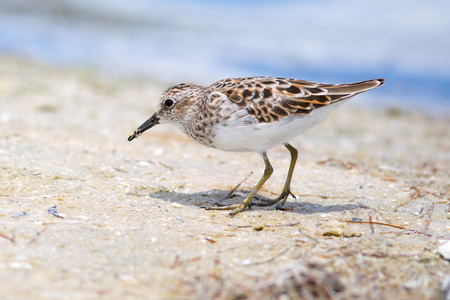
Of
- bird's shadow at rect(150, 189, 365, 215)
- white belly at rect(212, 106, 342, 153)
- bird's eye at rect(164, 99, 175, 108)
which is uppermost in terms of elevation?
bird's eye at rect(164, 99, 175, 108)


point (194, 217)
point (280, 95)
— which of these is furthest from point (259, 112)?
point (194, 217)

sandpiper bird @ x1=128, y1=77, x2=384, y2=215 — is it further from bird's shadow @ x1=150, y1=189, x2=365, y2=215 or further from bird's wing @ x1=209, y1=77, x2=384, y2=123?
bird's shadow @ x1=150, y1=189, x2=365, y2=215

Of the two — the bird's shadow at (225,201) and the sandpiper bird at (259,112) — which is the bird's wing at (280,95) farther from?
the bird's shadow at (225,201)

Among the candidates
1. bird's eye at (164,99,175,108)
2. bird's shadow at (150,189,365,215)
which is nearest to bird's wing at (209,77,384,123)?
bird's eye at (164,99,175,108)

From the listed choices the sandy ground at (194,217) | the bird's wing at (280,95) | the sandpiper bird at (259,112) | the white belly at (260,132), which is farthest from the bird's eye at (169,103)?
the sandy ground at (194,217)

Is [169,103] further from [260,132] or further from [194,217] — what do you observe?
[194,217]

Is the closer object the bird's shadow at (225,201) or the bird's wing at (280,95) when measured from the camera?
the bird's wing at (280,95)
